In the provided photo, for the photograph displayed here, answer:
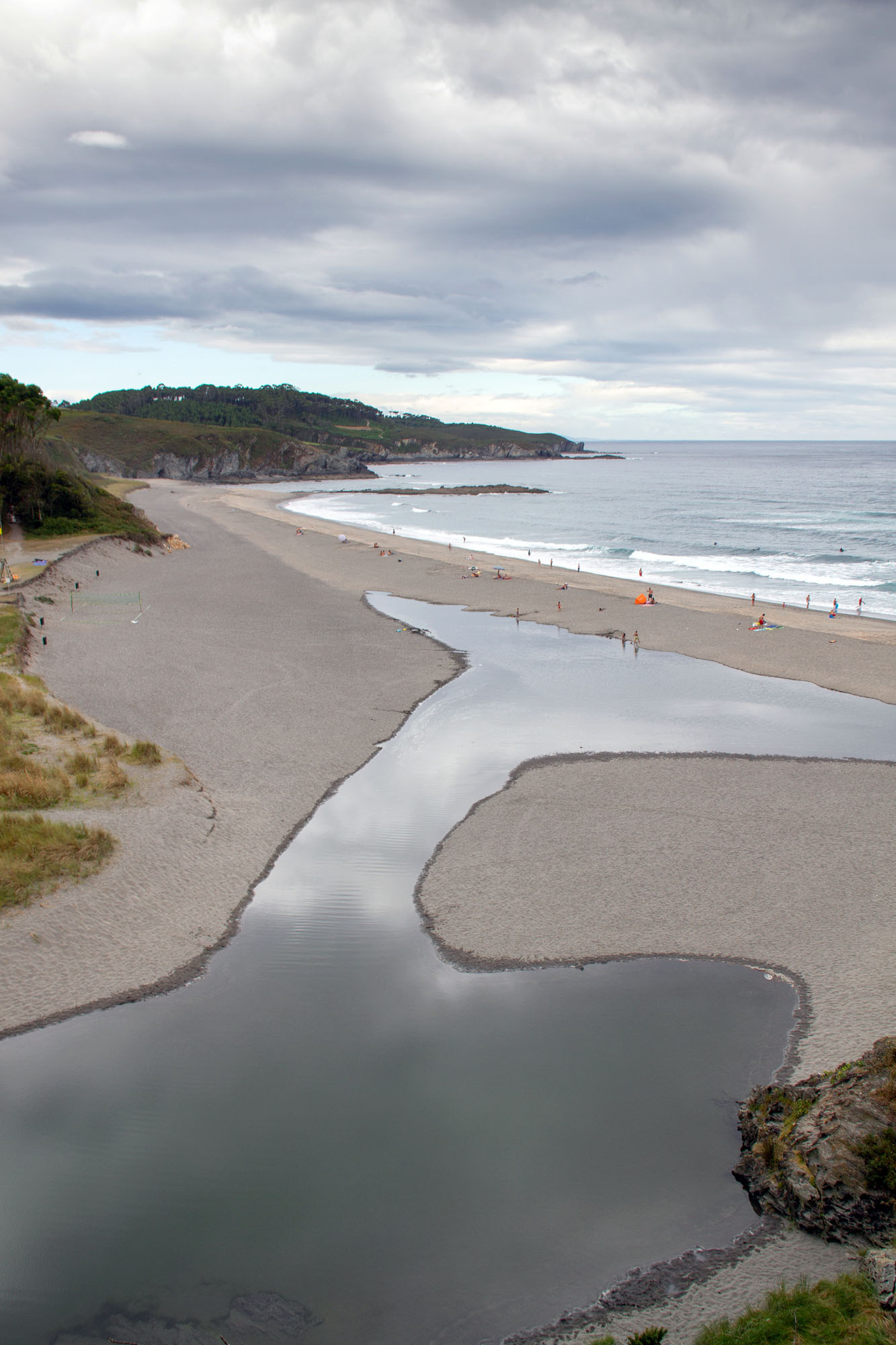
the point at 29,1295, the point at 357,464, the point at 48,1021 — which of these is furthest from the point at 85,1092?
the point at 357,464

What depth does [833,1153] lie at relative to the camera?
8414mm

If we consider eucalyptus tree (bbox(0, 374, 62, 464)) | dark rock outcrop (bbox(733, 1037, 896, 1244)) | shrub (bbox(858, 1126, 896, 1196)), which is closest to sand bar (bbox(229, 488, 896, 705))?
eucalyptus tree (bbox(0, 374, 62, 464))

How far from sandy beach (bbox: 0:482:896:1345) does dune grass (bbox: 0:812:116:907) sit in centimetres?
36

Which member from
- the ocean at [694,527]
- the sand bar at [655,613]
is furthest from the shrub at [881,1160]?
the ocean at [694,527]

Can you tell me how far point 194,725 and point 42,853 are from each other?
7969 mm

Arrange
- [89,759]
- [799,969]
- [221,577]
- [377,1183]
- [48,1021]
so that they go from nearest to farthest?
1. [377,1183]
2. [48,1021]
3. [799,969]
4. [89,759]
5. [221,577]

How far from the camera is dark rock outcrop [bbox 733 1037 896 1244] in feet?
26.4

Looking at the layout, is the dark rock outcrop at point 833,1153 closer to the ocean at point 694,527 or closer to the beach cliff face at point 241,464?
the ocean at point 694,527

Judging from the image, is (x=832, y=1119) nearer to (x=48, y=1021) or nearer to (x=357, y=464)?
(x=48, y=1021)

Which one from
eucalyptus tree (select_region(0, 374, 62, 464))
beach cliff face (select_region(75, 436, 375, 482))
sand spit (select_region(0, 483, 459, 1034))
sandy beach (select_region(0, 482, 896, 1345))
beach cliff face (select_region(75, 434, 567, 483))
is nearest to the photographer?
sandy beach (select_region(0, 482, 896, 1345))

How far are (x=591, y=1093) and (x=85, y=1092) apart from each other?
6374mm

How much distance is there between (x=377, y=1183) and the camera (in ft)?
30.6

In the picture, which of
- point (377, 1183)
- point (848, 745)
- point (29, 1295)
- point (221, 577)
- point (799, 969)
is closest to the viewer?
point (29, 1295)

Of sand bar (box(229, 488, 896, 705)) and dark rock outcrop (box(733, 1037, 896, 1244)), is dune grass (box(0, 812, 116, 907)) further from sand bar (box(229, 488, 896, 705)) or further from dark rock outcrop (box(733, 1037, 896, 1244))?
sand bar (box(229, 488, 896, 705))
